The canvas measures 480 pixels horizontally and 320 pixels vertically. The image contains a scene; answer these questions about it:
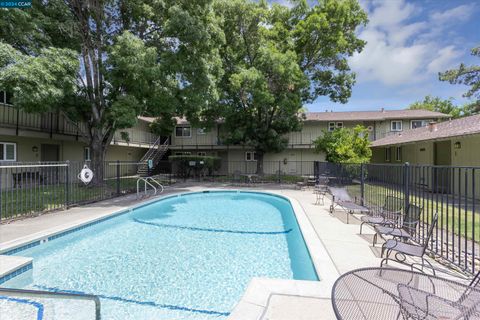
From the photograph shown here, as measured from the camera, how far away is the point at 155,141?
25891 mm

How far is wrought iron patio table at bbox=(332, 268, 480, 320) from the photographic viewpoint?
6.88 feet

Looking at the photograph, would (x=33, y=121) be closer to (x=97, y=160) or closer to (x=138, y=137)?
(x=97, y=160)

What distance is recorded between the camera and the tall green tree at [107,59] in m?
9.77

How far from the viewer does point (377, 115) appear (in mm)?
26281

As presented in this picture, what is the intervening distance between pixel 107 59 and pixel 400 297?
13.6m

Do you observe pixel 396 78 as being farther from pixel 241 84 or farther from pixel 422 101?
pixel 241 84

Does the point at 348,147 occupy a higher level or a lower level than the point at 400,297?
higher

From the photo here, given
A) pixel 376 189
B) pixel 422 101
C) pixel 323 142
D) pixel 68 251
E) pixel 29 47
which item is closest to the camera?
pixel 68 251

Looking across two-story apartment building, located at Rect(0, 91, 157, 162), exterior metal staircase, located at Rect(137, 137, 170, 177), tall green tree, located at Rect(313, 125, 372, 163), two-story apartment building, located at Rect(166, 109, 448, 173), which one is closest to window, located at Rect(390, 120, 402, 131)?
two-story apartment building, located at Rect(166, 109, 448, 173)

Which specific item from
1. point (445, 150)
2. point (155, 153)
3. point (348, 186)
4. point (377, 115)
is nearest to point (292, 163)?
point (377, 115)

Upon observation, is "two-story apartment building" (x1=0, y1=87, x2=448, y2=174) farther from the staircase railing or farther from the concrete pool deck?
the concrete pool deck

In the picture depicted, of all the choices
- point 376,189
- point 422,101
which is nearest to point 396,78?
point 422,101

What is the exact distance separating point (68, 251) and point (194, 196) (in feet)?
26.8

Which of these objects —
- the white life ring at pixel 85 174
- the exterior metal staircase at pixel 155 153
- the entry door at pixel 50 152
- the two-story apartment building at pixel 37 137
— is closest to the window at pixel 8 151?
the two-story apartment building at pixel 37 137
